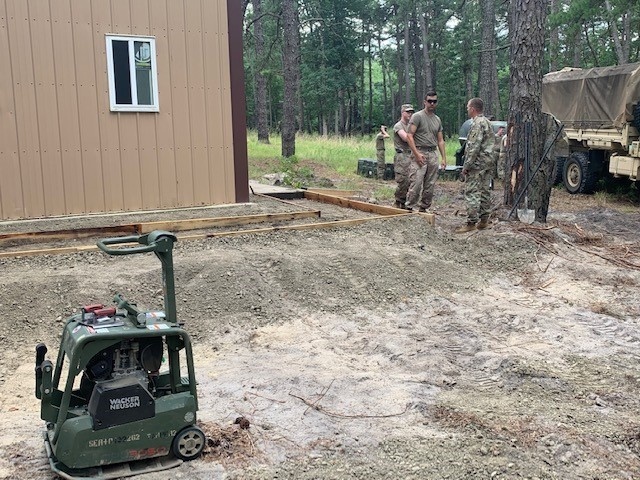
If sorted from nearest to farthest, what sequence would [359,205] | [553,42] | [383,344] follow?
[383,344] < [359,205] < [553,42]

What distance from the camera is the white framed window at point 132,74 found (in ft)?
31.3

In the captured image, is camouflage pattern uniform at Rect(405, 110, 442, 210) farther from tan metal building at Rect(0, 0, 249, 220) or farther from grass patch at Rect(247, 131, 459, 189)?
grass patch at Rect(247, 131, 459, 189)

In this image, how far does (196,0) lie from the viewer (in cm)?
1004

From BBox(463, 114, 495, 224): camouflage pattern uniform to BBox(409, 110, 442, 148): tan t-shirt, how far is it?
0.77 metres

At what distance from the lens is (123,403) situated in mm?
3271

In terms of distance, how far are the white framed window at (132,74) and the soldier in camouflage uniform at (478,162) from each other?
15.0 feet

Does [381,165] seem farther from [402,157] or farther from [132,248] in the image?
[132,248]

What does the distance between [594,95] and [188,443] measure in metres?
13.1

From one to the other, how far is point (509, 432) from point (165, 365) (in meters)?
2.38

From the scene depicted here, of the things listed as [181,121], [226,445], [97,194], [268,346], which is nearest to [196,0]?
[181,121]

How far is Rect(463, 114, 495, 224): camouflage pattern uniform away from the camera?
8922 millimetres

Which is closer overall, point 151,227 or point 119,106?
point 151,227

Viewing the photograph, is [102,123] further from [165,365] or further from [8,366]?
[165,365]

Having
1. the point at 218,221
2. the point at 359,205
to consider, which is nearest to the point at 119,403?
the point at 218,221
